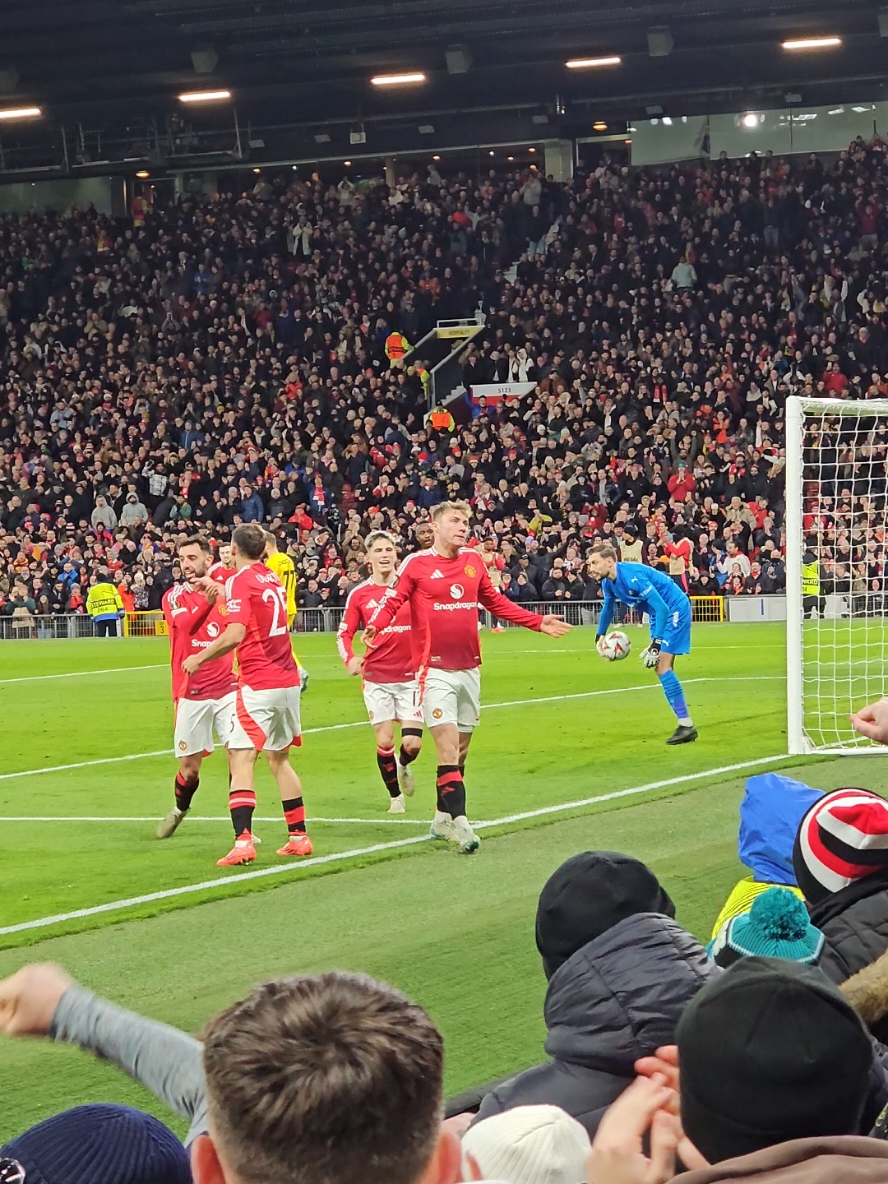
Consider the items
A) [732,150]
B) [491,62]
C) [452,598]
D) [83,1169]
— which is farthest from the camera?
[732,150]

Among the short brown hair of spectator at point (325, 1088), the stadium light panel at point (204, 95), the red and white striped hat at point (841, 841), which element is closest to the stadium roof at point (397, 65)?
the stadium light panel at point (204, 95)

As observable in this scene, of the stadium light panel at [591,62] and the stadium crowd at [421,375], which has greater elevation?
the stadium light panel at [591,62]

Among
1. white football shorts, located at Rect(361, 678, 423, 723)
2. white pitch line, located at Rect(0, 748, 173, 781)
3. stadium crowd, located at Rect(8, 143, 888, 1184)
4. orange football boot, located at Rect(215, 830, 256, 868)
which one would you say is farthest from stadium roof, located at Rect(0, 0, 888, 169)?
orange football boot, located at Rect(215, 830, 256, 868)

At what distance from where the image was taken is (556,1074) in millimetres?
3158

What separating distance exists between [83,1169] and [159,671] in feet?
80.1

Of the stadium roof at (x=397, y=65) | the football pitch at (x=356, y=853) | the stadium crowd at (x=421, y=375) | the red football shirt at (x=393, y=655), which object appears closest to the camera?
the football pitch at (x=356, y=853)

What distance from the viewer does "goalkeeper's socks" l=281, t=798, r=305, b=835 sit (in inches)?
413

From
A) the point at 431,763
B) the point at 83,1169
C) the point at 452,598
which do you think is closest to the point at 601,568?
the point at 431,763

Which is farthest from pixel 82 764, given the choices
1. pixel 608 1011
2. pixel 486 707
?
pixel 608 1011

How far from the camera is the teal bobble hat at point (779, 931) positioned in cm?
354

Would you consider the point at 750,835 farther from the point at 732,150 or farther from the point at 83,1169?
the point at 732,150

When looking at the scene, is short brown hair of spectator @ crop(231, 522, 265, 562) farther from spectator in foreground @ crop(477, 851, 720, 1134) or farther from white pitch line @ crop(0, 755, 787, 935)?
spectator in foreground @ crop(477, 851, 720, 1134)

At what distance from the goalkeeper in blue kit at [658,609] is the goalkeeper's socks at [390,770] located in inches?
167

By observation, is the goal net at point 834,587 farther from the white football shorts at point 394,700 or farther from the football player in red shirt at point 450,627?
the white football shorts at point 394,700
